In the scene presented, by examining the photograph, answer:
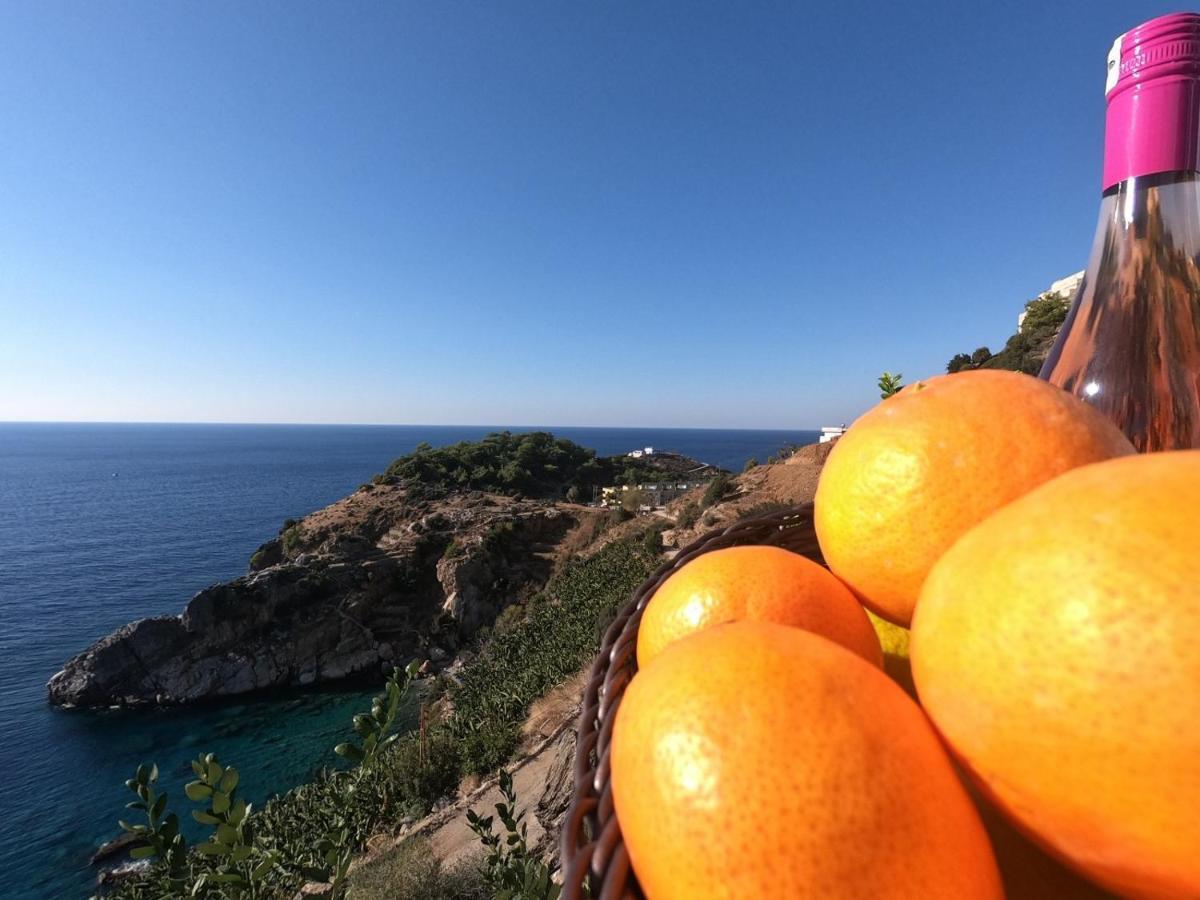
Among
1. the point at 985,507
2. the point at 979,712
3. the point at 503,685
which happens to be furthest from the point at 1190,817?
the point at 503,685

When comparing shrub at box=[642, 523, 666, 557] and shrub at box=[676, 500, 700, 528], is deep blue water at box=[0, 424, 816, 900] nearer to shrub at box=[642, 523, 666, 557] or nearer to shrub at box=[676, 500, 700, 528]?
shrub at box=[642, 523, 666, 557]

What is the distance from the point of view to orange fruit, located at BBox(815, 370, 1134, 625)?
877mm

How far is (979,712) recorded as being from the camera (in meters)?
0.62

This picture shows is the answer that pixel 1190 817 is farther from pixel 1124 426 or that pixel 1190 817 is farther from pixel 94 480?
pixel 94 480

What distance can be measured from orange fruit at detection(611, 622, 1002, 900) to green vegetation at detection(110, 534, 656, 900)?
1.02 meters

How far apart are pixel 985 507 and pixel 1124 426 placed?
33.8 inches

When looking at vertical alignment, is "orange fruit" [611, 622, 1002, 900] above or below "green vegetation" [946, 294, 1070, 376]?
below

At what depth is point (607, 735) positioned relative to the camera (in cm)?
92

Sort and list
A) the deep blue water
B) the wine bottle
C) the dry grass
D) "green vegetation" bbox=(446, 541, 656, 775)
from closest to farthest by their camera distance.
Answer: the wine bottle → the dry grass → "green vegetation" bbox=(446, 541, 656, 775) → the deep blue water

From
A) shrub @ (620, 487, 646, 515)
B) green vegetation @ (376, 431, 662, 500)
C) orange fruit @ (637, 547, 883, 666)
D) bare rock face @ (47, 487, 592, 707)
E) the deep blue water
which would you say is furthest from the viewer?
green vegetation @ (376, 431, 662, 500)

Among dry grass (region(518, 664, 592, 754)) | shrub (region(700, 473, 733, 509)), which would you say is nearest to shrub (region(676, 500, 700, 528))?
shrub (region(700, 473, 733, 509))

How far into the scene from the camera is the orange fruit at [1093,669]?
494 millimetres

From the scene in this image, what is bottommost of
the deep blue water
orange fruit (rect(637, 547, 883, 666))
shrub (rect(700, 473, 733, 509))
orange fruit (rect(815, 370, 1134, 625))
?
the deep blue water

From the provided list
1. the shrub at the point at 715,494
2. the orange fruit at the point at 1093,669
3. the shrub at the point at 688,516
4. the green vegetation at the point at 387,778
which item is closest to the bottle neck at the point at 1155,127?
the orange fruit at the point at 1093,669
